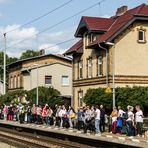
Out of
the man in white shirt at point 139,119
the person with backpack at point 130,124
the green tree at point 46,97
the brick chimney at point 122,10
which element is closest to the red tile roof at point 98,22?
the brick chimney at point 122,10

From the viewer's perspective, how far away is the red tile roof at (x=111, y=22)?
43.2 meters

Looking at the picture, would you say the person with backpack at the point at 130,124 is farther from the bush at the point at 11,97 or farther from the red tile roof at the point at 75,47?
the bush at the point at 11,97

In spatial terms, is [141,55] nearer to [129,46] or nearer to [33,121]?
[129,46]

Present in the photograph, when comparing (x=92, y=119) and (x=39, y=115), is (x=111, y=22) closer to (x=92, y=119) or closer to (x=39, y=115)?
(x=39, y=115)

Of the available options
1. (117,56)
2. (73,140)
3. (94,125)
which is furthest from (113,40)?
(73,140)

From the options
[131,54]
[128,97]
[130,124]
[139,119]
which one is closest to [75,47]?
[131,54]

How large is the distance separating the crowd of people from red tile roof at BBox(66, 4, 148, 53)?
332 inches

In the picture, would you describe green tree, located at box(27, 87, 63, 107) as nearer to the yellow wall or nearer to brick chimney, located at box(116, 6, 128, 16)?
brick chimney, located at box(116, 6, 128, 16)

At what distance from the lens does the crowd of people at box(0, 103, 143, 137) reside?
87.4ft

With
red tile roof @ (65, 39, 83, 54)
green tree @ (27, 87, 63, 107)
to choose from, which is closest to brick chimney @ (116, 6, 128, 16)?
red tile roof @ (65, 39, 83, 54)

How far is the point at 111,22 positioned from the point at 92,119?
19.5 metres

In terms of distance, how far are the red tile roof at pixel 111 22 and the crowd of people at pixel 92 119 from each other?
27.7 ft

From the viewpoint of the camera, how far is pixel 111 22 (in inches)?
1884

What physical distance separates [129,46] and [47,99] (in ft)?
54.0
